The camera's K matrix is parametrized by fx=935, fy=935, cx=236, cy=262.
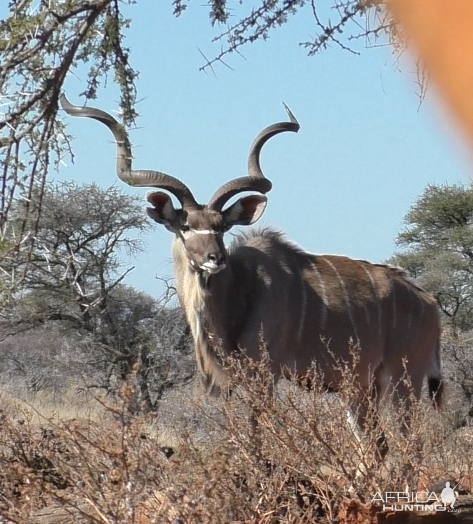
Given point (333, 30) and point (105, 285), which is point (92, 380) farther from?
point (333, 30)

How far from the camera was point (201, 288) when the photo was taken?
5.61 metres

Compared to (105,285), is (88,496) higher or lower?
lower

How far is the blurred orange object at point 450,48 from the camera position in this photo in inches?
23.8

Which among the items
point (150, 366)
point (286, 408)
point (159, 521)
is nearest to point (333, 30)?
point (286, 408)

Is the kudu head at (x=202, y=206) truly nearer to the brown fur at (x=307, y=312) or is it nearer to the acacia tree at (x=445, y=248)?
the brown fur at (x=307, y=312)

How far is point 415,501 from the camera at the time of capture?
8.36ft

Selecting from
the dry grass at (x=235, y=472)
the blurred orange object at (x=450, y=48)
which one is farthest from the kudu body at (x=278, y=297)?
the blurred orange object at (x=450, y=48)

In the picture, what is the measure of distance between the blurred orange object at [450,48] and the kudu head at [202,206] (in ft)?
14.5

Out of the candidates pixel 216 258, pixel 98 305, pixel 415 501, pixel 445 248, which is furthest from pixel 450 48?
pixel 445 248

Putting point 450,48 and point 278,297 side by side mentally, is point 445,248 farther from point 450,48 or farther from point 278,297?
point 450,48

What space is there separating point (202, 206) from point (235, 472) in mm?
3293

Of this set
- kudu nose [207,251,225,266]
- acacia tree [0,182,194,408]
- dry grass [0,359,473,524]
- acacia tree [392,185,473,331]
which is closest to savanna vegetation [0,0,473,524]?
dry grass [0,359,473,524]

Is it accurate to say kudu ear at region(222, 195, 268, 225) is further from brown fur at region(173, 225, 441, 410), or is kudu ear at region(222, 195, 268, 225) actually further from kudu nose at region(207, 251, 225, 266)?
kudu nose at region(207, 251, 225, 266)

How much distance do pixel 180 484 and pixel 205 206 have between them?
3.63 meters
